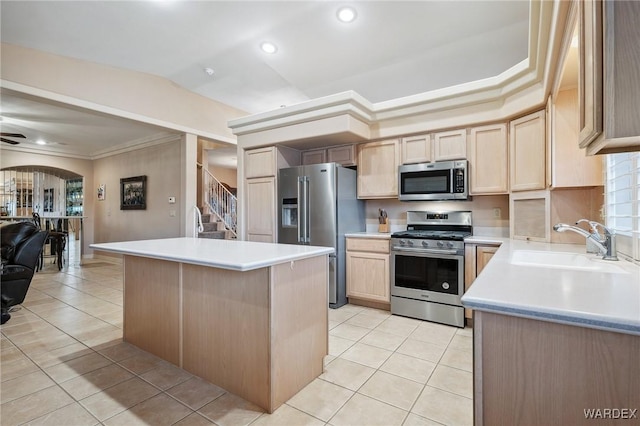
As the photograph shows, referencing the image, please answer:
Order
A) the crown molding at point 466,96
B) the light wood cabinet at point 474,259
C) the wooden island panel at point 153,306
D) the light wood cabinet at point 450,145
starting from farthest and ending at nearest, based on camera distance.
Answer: the light wood cabinet at point 450,145 → the light wood cabinet at point 474,259 → the wooden island panel at point 153,306 → the crown molding at point 466,96

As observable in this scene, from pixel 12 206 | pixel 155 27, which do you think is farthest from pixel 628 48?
pixel 12 206

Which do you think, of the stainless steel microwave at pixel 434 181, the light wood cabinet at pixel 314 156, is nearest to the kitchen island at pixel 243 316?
the stainless steel microwave at pixel 434 181

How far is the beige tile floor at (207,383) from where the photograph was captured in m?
1.72

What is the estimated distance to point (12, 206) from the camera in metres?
8.48

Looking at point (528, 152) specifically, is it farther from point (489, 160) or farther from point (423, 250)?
point (423, 250)

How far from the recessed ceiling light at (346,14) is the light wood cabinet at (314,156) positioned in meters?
1.57

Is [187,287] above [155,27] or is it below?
below

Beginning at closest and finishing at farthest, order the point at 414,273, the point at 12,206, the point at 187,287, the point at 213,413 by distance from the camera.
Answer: the point at 213,413
the point at 187,287
the point at 414,273
the point at 12,206

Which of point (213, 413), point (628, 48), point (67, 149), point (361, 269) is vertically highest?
point (67, 149)

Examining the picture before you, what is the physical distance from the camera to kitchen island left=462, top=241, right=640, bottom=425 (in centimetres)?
79

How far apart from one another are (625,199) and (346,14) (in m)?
2.75

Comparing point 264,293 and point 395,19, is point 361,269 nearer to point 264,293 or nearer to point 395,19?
point 264,293

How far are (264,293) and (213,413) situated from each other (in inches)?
28.7

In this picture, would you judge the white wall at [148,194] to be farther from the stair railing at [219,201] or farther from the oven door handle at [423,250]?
the oven door handle at [423,250]
